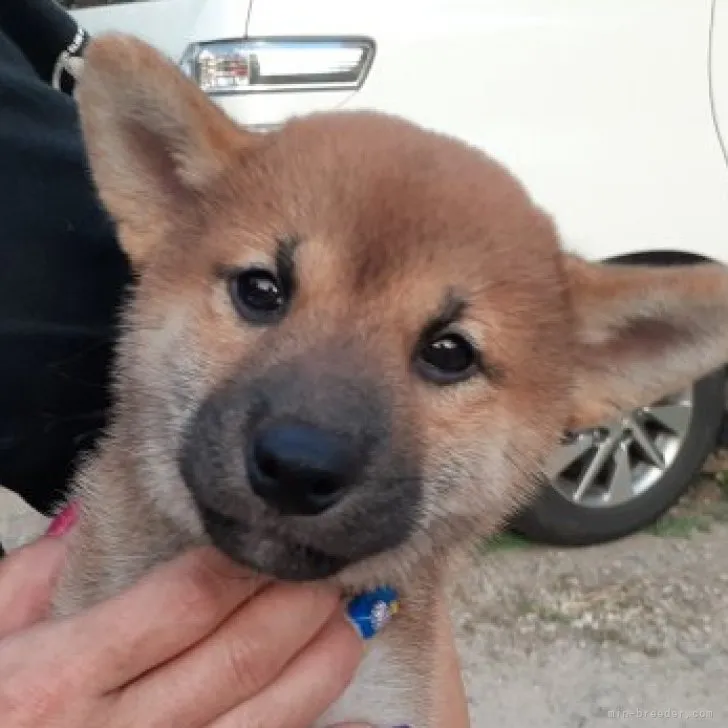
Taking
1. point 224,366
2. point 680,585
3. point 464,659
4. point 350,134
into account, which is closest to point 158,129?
point 350,134

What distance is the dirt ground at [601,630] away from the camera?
3.98 meters

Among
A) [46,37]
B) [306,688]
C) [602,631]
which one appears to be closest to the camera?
[306,688]

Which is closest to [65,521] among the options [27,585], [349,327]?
[27,585]

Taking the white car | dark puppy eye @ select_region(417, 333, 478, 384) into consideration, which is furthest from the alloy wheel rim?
dark puppy eye @ select_region(417, 333, 478, 384)

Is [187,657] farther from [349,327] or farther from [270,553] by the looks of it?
[349,327]

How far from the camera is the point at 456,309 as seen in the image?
1746 millimetres

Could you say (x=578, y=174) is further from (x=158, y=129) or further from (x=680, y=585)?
(x=158, y=129)

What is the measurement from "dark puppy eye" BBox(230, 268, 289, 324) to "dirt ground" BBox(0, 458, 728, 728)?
2309 millimetres

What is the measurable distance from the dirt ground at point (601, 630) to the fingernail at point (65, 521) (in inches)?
80.5

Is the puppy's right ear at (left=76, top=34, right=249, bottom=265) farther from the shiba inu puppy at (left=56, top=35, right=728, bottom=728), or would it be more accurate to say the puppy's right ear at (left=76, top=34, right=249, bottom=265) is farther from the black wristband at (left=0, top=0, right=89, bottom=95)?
the black wristband at (left=0, top=0, right=89, bottom=95)

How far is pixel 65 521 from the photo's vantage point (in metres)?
2.04

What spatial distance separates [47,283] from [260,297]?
347 millimetres

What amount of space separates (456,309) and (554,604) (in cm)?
294

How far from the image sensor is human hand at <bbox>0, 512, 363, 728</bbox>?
1.59 m
